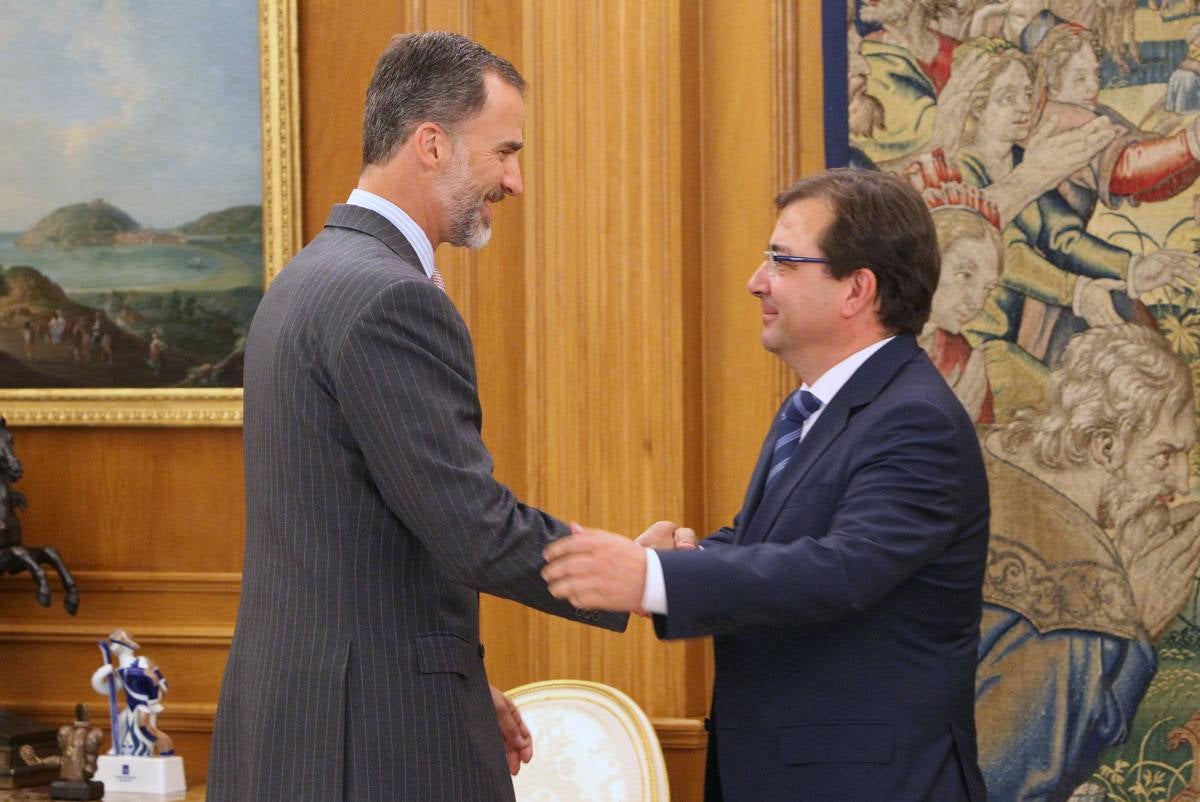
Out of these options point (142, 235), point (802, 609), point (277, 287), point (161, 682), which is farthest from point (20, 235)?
point (802, 609)

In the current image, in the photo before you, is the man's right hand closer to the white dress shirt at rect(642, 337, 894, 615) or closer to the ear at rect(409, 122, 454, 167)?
the white dress shirt at rect(642, 337, 894, 615)

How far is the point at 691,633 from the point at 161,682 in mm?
2504

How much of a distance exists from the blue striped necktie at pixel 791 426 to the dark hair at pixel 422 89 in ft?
2.64

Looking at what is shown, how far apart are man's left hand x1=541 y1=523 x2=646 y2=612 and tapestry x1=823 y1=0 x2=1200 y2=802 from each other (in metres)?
1.79

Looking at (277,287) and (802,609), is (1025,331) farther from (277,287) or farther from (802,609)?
(277,287)

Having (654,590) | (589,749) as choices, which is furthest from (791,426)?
(589,749)

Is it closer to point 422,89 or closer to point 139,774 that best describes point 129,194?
point 139,774

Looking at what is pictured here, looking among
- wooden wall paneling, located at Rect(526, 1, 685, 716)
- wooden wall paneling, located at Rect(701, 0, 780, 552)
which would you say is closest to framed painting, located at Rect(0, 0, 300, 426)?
wooden wall paneling, located at Rect(526, 1, 685, 716)

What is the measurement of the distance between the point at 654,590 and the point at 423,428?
1.56ft

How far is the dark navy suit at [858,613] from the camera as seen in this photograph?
245cm

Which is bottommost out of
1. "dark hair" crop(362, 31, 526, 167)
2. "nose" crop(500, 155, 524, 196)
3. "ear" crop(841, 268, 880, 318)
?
"ear" crop(841, 268, 880, 318)

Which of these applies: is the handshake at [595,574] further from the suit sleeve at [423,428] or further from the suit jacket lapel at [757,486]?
the suit jacket lapel at [757,486]

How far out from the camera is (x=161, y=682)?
4453 mm

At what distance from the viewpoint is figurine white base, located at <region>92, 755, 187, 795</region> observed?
4418 mm
